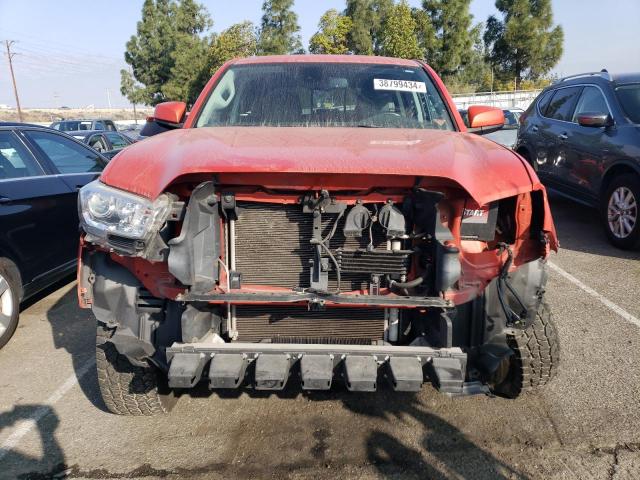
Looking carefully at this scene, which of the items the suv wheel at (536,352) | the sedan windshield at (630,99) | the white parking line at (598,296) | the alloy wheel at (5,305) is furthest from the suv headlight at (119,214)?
the sedan windshield at (630,99)

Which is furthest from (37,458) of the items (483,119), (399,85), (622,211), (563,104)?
(563,104)

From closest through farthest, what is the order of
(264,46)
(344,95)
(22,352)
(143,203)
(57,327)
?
(143,203), (344,95), (22,352), (57,327), (264,46)

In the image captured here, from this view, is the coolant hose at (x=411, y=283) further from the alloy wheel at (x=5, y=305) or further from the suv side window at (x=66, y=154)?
the suv side window at (x=66, y=154)

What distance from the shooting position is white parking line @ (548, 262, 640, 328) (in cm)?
423

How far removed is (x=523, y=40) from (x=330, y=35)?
1377 centimetres

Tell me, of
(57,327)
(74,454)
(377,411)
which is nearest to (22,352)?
(57,327)

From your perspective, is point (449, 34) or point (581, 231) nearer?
point (581, 231)

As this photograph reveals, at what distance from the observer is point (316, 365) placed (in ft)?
7.48

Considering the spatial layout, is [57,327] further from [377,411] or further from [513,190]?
[513,190]

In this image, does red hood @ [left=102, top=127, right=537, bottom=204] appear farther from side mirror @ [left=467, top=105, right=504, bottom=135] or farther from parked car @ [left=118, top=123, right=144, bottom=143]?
parked car @ [left=118, top=123, right=144, bottom=143]

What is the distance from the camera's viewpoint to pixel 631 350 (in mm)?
3664

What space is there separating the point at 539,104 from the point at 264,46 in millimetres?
29966

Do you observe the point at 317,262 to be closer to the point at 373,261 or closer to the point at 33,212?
the point at 373,261

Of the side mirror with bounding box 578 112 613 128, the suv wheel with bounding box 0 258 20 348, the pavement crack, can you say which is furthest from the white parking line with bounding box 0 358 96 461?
the side mirror with bounding box 578 112 613 128
